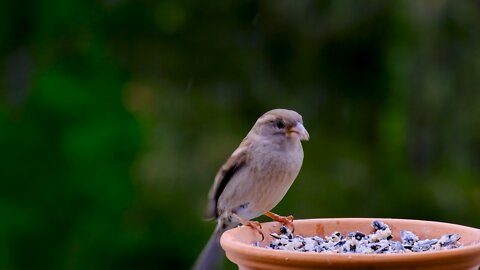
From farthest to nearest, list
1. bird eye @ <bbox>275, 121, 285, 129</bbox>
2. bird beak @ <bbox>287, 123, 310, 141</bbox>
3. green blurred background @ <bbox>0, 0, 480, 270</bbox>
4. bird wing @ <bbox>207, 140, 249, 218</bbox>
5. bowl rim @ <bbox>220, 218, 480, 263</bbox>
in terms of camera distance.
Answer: green blurred background @ <bbox>0, 0, 480, 270</bbox>
bird wing @ <bbox>207, 140, 249, 218</bbox>
bird eye @ <bbox>275, 121, 285, 129</bbox>
bird beak @ <bbox>287, 123, 310, 141</bbox>
bowl rim @ <bbox>220, 218, 480, 263</bbox>

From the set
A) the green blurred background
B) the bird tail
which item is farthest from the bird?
the green blurred background

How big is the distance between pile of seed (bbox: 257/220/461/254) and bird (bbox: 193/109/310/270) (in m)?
0.37

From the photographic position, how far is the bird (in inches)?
118

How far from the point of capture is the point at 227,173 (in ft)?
10.3

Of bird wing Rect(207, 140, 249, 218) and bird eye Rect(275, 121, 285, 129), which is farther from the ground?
bird eye Rect(275, 121, 285, 129)

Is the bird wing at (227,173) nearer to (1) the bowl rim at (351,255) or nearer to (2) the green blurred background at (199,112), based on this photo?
(1) the bowl rim at (351,255)

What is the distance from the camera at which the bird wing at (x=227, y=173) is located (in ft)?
10.2

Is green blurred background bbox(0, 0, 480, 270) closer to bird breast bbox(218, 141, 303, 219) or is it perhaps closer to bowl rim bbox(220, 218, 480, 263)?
bird breast bbox(218, 141, 303, 219)

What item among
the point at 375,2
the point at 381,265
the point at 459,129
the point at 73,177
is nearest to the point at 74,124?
the point at 73,177

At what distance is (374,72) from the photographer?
5.19 metres

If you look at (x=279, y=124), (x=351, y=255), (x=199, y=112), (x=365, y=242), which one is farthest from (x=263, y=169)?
(x=199, y=112)

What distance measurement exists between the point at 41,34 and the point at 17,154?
2.36 feet

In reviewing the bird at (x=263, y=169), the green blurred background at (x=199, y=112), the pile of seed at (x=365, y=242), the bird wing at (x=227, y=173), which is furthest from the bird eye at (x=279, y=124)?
the green blurred background at (x=199, y=112)

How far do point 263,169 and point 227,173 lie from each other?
17 cm
